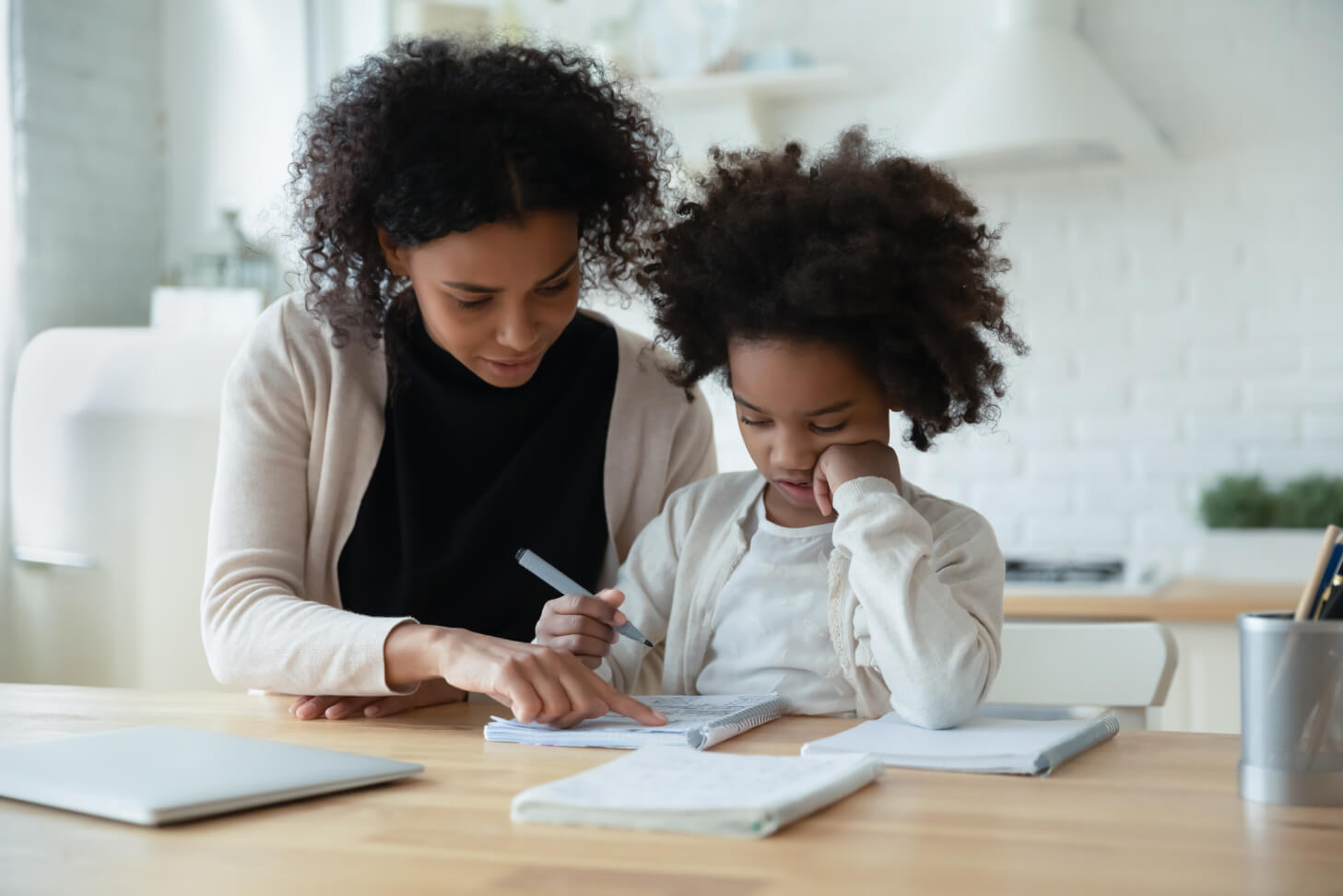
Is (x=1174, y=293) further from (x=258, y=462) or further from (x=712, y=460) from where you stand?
(x=258, y=462)

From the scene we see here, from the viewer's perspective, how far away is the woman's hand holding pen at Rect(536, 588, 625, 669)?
46.6 inches

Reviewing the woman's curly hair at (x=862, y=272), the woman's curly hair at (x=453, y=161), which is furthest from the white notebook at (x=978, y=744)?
the woman's curly hair at (x=453, y=161)

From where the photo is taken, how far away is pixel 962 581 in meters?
1.21

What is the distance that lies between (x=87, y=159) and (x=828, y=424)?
2.51 meters

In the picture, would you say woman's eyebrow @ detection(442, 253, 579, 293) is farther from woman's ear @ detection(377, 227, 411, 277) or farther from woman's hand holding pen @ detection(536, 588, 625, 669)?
woman's hand holding pen @ detection(536, 588, 625, 669)

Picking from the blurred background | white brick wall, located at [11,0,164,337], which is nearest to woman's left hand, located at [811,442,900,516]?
the blurred background

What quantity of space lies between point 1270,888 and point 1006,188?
105 inches

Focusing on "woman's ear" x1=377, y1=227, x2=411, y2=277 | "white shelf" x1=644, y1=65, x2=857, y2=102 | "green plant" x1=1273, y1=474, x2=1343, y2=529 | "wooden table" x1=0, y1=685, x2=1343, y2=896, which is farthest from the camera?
"white shelf" x1=644, y1=65, x2=857, y2=102

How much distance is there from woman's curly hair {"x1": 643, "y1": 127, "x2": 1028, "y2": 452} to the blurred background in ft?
4.42

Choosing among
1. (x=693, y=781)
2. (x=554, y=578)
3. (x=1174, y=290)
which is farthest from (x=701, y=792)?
(x=1174, y=290)

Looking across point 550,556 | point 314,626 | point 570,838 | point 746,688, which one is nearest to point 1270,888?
point 570,838

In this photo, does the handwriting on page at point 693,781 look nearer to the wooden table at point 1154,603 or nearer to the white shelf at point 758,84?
the wooden table at point 1154,603

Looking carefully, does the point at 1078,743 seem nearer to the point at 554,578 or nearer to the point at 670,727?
the point at 670,727

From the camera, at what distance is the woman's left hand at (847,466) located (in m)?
1.21
